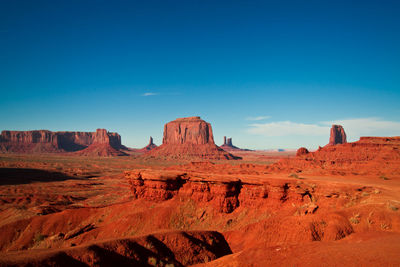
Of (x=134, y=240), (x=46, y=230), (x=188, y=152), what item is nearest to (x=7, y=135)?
(x=188, y=152)

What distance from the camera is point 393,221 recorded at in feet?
38.5

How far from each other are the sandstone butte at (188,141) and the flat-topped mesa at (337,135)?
50.5 meters

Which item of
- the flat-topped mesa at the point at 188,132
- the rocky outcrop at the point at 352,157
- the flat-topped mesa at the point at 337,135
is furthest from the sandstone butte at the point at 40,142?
the rocky outcrop at the point at 352,157

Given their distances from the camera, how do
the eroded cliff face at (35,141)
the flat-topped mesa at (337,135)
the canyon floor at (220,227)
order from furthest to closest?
the eroded cliff face at (35,141) < the flat-topped mesa at (337,135) < the canyon floor at (220,227)

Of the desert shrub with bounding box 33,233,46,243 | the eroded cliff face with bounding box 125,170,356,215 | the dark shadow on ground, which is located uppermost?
the eroded cliff face with bounding box 125,170,356,215

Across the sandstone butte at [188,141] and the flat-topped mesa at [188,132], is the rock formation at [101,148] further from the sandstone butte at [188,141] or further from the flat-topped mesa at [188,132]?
the flat-topped mesa at [188,132]

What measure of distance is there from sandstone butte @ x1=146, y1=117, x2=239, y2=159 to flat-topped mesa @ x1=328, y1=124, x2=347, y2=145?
5048 cm

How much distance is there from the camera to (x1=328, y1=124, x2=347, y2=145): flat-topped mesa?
117 metres

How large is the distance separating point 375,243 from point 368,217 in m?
4.11

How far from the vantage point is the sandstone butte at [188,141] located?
13162 cm

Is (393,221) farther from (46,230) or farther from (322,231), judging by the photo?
(46,230)

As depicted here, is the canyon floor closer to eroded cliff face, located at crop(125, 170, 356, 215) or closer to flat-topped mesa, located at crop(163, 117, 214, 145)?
eroded cliff face, located at crop(125, 170, 356, 215)

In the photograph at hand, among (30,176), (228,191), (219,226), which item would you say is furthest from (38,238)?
(30,176)

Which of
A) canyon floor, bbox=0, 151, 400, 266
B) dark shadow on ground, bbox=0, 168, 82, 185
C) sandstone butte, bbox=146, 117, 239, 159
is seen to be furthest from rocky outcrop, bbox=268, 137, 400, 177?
sandstone butte, bbox=146, 117, 239, 159
